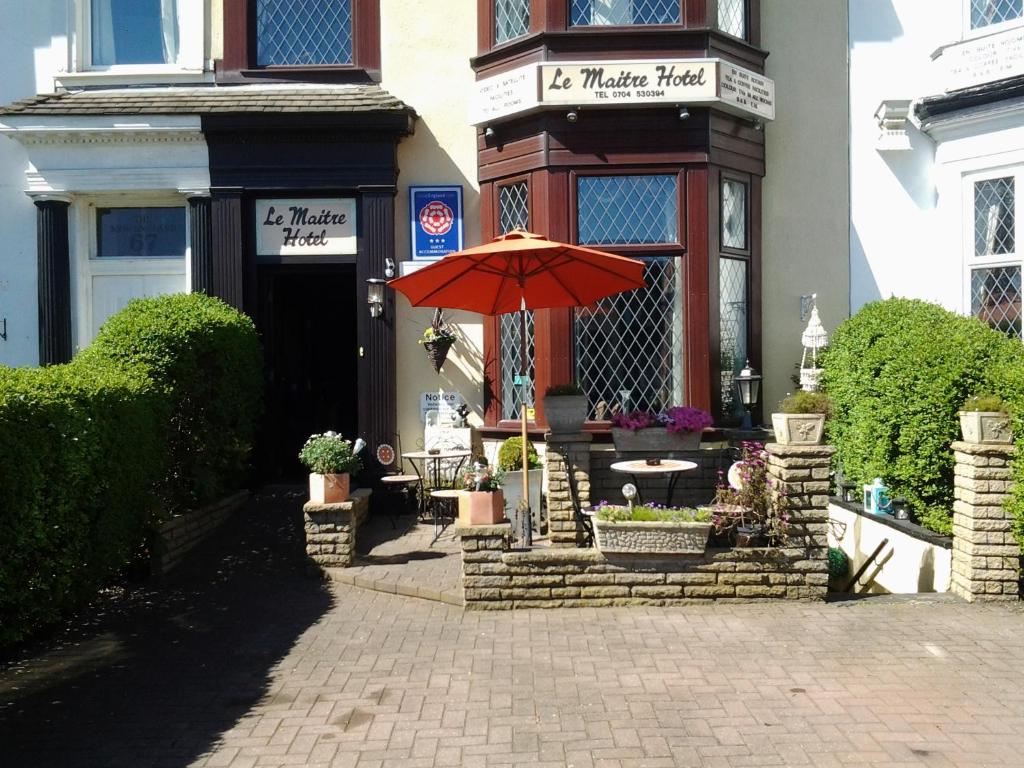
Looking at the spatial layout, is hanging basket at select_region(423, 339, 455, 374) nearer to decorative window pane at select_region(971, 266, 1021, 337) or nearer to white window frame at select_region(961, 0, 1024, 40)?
decorative window pane at select_region(971, 266, 1021, 337)

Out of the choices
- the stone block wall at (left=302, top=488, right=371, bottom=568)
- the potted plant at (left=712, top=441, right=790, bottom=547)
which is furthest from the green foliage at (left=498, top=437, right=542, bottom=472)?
the potted plant at (left=712, top=441, right=790, bottom=547)

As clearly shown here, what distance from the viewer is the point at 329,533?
779 centimetres

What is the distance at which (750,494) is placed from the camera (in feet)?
22.7

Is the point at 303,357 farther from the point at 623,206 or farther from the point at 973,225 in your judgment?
the point at 973,225

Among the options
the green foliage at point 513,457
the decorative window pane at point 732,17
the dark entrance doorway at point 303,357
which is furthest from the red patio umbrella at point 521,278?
the decorative window pane at point 732,17

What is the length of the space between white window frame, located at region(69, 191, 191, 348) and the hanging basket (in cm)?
292

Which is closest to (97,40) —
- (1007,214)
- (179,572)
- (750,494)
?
(179,572)

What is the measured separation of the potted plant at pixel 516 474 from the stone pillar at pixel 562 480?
2.41 feet

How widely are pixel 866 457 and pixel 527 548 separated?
3.54 m

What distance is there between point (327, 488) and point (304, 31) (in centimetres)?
561

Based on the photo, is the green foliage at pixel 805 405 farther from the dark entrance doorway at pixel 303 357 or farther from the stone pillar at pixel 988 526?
the dark entrance doorway at pixel 303 357

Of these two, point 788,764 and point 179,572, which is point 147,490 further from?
point 788,764

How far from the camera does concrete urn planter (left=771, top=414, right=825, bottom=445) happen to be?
6871mm

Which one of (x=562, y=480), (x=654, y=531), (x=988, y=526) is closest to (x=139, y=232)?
(x=562, y=480)
